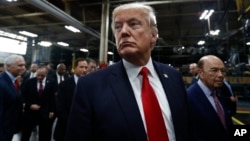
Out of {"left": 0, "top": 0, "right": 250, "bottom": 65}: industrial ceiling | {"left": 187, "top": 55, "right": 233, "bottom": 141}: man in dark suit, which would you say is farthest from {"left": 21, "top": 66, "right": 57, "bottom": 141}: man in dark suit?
{"left": 187, "top": 55, "right": 233, "bottom": 141}: man in dark suit

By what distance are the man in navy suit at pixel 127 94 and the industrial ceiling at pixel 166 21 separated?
13.5 ft

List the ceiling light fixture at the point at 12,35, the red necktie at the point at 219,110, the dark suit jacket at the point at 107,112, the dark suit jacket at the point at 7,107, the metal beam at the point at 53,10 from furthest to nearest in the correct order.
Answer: the ceiling light fixture at the point at 12,35, the metal beam at the point at 53,10, the dark suit jacket at the point at 7,107, the red necktie at the point at 219,110, the dark suit jacket at the point at 107,112

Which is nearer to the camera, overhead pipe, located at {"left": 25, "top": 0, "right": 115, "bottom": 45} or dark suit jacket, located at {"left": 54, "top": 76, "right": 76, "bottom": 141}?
dark suit jacket, located at {"left": 54, "top": 76, "right": 76, "bottom": 141}

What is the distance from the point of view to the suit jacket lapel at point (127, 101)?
3.09 feet

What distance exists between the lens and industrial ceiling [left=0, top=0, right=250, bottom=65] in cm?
704

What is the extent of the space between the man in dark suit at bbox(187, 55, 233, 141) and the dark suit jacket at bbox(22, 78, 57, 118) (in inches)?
119

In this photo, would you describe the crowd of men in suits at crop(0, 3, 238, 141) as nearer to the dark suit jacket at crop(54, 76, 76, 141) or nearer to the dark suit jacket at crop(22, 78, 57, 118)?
the dark suit jacket at crop(54, 76, 76, 141)

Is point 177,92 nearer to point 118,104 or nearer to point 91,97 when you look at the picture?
point 118,104

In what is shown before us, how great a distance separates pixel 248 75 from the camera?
762 centimetres

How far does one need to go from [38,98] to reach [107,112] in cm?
339

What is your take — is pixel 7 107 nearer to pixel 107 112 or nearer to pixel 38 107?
pixel 38 107

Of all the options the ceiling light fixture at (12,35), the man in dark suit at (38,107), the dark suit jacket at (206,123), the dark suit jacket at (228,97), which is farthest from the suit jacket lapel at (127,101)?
the ceiling light fixture at (12,35)

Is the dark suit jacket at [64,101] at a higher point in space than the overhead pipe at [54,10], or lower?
lower

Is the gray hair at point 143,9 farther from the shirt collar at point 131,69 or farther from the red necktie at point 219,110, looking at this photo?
the red necktie at point 219,110
